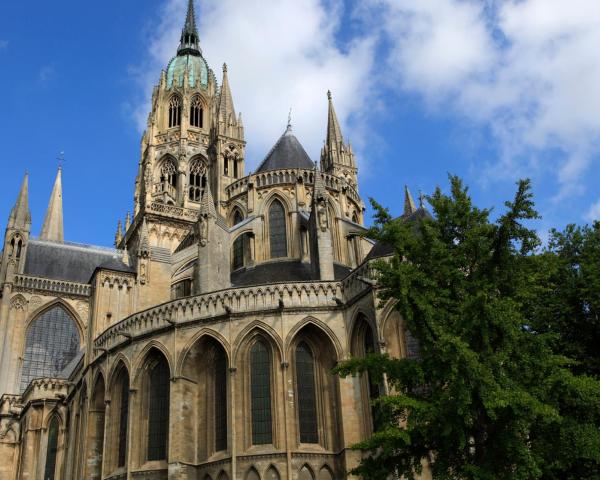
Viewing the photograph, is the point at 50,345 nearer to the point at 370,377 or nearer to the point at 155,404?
the point at 155,404

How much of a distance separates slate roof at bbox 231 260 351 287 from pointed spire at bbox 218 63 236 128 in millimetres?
19720

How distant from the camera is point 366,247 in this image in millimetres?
30641

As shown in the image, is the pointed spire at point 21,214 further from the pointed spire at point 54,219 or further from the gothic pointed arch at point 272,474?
the gothic pointed arch at point 272,474

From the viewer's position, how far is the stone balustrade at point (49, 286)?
42531mm

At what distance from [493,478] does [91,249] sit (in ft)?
131

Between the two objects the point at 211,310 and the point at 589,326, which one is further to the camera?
the point at 211,310

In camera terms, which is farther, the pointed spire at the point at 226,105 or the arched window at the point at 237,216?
the pointed spire at the point at 226,105

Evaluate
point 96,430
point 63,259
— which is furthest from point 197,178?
point 96,430

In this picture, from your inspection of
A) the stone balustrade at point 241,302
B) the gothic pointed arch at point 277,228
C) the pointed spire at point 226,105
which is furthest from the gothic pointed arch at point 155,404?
the pointed spire at point 226,105

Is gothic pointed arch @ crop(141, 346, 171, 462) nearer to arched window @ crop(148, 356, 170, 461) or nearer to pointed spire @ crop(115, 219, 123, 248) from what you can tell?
arched window @ crop(148, 356, 170, 461)

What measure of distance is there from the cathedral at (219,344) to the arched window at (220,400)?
5 cm

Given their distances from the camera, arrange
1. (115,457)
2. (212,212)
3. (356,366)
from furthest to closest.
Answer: (212,212)
(115,457)
(356,366)

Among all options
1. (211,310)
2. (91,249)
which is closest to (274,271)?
(211,310)

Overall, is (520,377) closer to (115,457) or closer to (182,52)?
(115,457)
